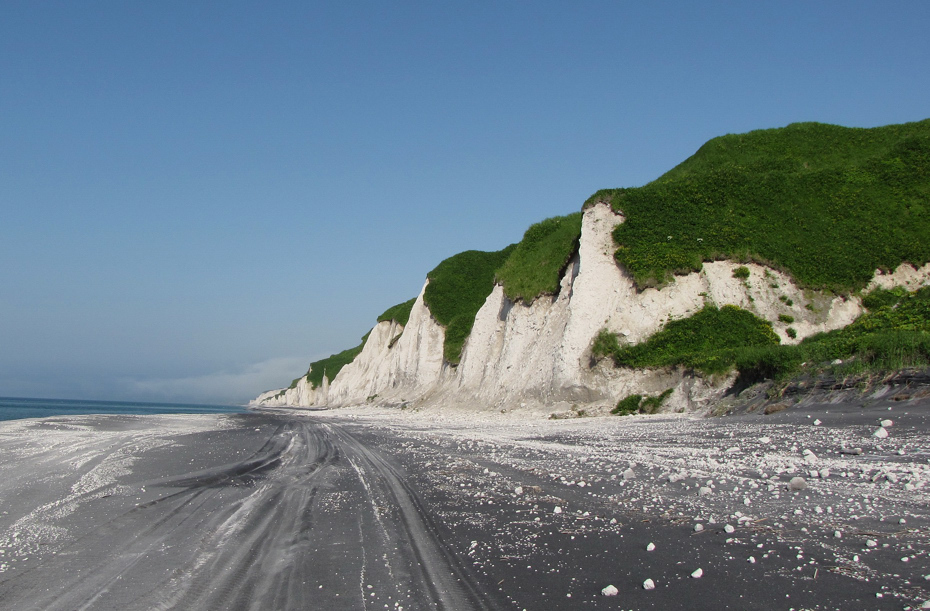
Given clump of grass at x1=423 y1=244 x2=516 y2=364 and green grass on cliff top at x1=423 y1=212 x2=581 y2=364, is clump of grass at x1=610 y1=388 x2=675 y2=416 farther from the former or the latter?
clump of grass at x1=423 y1=244 x2=516 y2=364

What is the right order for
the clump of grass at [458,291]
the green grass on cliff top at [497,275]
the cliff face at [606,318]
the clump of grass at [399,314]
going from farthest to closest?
the clump of grass at [399,314] < the clump of grass at [458,291] < the green grass on cliff top at [497,275] < the cliff face at [606,318]

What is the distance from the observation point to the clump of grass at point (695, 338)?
24.6m

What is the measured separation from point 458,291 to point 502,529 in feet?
171

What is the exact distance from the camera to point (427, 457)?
11992mm

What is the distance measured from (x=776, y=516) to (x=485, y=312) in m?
35.0

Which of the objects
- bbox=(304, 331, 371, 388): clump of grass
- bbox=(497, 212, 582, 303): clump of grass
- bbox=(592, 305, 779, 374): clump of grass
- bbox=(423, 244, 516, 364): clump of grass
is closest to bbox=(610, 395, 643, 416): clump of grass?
bbox=(592, 305, 779, 374): clump of grass

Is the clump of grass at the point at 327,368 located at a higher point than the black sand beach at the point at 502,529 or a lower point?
higher

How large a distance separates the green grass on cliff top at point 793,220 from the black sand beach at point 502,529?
59.4 feet

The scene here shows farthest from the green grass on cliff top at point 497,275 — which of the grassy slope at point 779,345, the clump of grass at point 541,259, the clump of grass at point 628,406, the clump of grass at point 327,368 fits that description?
the clump of grass at point 327,368

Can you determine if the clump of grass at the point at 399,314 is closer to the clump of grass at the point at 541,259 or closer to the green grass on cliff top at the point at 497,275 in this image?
the green grass on cliff top at the point at 497,275

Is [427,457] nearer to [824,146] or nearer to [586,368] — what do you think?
[586,368]

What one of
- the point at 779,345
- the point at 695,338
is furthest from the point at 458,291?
the point at 779,345

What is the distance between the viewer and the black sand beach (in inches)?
165

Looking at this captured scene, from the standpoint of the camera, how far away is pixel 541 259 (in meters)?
37.0
